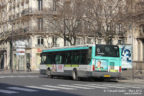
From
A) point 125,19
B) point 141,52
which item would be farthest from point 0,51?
point 125,19

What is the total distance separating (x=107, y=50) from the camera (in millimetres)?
28453

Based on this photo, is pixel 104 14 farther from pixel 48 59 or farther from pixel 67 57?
pixel 48 59

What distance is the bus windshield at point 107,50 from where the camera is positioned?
28.2 meters

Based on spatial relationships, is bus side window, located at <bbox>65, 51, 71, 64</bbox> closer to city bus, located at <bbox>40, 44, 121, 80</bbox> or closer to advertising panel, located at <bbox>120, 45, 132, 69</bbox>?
city bus, located at <bbox>40, 44, 121, 80</bbox>

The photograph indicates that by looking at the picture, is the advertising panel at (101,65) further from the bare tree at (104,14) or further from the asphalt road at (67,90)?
the bare tree at (104,14)

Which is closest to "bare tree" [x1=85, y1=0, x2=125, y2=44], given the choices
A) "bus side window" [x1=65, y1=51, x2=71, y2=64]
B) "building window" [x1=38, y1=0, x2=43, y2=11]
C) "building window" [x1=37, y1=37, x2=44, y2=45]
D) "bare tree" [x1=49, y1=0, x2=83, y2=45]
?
"bus side window" [x1=65, y1=51, x2=71, y2=64]

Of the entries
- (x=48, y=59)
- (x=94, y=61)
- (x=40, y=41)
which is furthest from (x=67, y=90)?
(x=40, y=41)

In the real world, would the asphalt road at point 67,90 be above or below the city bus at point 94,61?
below

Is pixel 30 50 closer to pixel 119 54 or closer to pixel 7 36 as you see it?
pixel 7 36

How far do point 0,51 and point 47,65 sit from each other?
3971 centimetres

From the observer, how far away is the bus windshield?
28.2 m

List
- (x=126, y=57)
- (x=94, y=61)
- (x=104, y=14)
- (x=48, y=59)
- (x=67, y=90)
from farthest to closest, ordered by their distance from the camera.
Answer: (x=48, y=59), (x=104, y=14), (x=126, y=57), (x=94, y=61), (x=67, y=90)

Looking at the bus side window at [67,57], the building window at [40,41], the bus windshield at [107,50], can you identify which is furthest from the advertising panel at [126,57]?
the building window at [40,41]

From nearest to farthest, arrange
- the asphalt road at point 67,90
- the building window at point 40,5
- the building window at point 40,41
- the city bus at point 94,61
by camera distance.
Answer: the asphalt road at point 67,90 < the city bus at point 94,61 < the building window at point 40,41 < the building window at point 40,5
